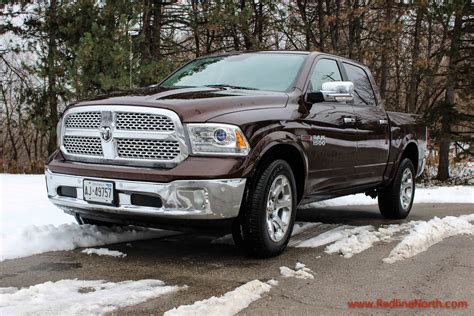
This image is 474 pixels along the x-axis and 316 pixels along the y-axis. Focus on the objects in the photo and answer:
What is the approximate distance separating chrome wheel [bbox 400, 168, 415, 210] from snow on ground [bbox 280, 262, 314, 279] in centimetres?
355

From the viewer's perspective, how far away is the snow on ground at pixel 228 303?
3008mm

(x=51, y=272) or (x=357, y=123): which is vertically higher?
(x=357, y=123)

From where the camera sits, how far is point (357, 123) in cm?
580

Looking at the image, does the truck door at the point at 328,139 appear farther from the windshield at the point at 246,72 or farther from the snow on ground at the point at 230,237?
the snow on ground at the point at 230,237

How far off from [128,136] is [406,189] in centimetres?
469

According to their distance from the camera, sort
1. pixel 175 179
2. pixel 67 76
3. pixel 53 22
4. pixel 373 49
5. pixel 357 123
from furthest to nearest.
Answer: pixel 373 49 < pixel 53 22 < pixel 67 76 < pixel 357 123 < pixel 175 179

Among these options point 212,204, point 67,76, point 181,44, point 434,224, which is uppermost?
point 181,44

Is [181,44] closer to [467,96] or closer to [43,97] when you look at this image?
[43,97]

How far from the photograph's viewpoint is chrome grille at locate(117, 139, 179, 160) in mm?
4008

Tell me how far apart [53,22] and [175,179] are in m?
13.2

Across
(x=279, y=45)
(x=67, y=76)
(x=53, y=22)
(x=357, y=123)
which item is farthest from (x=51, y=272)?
(x=279, y=45)

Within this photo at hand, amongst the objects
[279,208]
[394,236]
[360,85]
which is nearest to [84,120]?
[279,208]

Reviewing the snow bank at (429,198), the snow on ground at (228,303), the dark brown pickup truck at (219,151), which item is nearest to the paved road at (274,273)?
the snow on ground at (228,303)

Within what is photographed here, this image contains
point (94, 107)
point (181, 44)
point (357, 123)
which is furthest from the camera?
point (181, 44)
